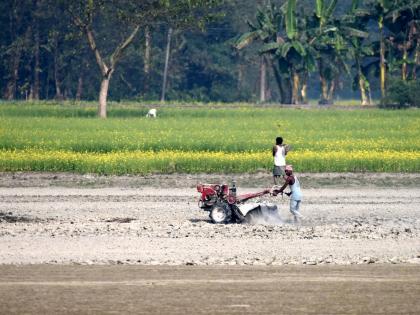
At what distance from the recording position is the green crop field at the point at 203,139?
126 feet

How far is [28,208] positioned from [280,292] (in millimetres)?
12655

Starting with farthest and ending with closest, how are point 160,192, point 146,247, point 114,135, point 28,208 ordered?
point 114,135 < point 160,192 < point 28,208 < point 146,247

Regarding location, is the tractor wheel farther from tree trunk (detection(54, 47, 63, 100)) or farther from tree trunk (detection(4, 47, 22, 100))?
tree trunk (detection(54, 47, 63, 100))

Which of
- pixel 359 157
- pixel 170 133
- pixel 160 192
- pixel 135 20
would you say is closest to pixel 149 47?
pixel 135 20

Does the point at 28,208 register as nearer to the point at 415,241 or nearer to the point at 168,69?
the point at 415,241

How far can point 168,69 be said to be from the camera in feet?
361

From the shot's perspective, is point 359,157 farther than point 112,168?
Yes

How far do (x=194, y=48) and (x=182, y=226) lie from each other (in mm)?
88249

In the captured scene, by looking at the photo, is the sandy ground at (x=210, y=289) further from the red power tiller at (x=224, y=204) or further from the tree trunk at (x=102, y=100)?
the tree trunk at (x=102, y=100)

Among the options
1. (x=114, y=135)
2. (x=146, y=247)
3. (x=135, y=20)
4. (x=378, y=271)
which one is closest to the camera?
(x=378, y=271)

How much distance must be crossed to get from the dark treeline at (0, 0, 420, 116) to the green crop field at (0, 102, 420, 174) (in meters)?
5.37

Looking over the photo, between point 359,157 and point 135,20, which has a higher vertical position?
point 135,20

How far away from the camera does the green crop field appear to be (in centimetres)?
3834

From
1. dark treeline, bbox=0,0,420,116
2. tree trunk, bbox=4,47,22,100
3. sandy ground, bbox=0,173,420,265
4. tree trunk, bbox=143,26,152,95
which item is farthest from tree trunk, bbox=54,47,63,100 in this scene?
sandy ground, bbox=0,173,420,265
